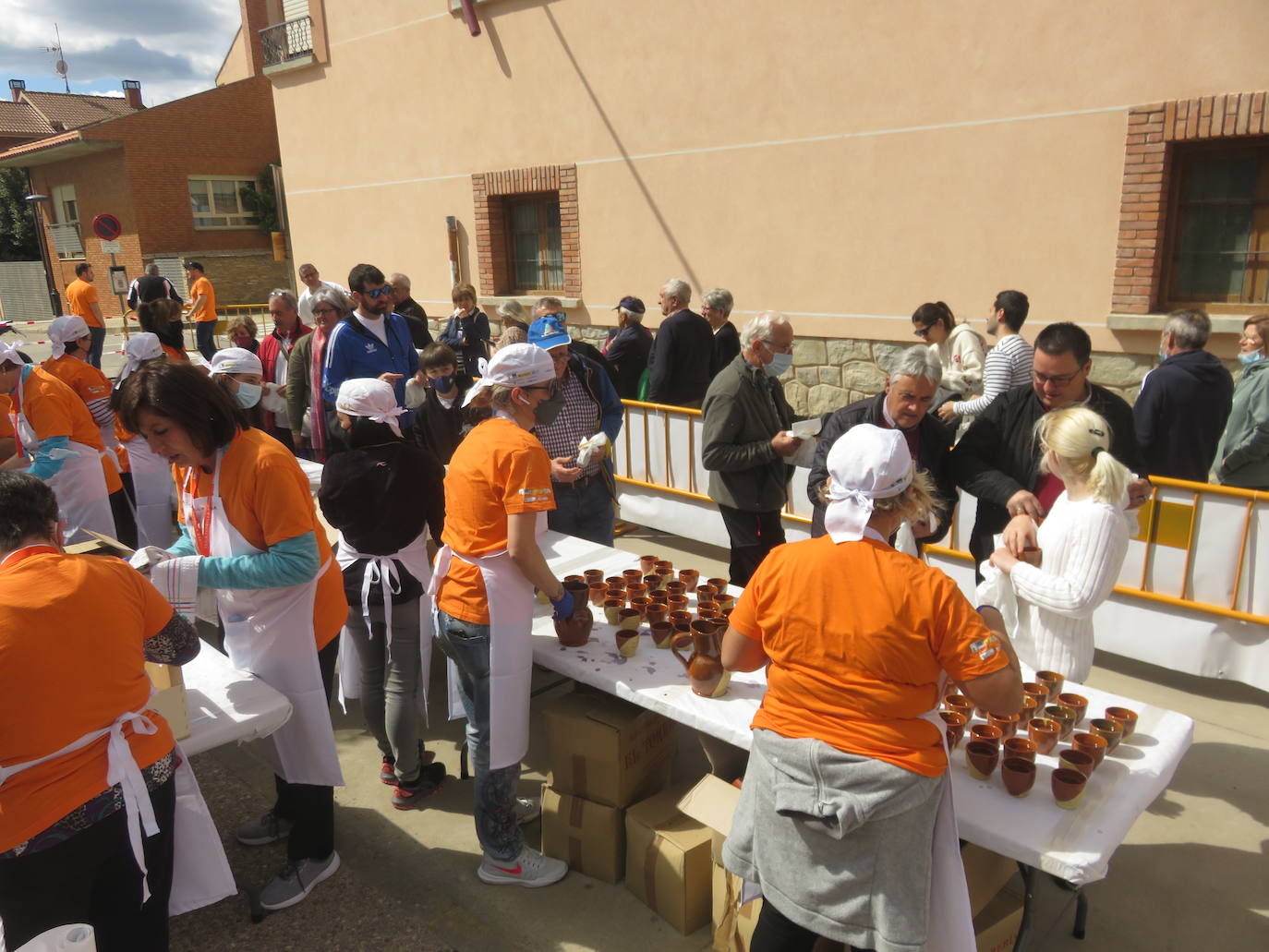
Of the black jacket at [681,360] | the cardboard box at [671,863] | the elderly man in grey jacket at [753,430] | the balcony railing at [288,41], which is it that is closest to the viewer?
the cardboard box at [671,863]

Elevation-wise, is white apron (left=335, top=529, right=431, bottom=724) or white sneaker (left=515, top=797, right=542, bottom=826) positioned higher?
white apron (left=335, top=529, right=431, bottom=724)

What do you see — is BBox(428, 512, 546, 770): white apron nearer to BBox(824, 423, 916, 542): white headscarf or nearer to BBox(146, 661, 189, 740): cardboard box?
BBox(146, 661, 189, 740): cardboard box

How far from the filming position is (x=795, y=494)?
5934 mm

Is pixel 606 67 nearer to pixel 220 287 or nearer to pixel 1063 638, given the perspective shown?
pixel 1063 638

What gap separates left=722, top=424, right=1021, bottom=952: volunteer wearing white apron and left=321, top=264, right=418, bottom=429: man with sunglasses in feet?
12.8

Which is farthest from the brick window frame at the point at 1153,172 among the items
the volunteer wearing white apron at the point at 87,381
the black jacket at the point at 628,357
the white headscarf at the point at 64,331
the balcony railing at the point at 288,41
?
the balcony railing at the point at 288,41

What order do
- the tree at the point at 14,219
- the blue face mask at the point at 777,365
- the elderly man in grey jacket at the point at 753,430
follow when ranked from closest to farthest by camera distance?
1. the elderly man in grey jacket at the point at 753,430
2. the blue face mask at the point at 777,365
3. the tree at the point at 14,219

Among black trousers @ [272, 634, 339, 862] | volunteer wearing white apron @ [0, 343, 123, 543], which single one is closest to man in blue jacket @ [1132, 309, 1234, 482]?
black trousers @ [272, 634, 339, 862]

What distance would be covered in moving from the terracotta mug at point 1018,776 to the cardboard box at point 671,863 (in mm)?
997

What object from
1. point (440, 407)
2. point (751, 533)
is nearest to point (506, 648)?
point (751, 533)

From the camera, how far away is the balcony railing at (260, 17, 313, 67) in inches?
508

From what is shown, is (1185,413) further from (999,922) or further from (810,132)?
(810,132)

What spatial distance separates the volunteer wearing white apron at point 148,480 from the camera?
5340mm

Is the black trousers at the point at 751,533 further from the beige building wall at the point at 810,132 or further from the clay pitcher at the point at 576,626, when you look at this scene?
the beige building wall at the point at 810,132
